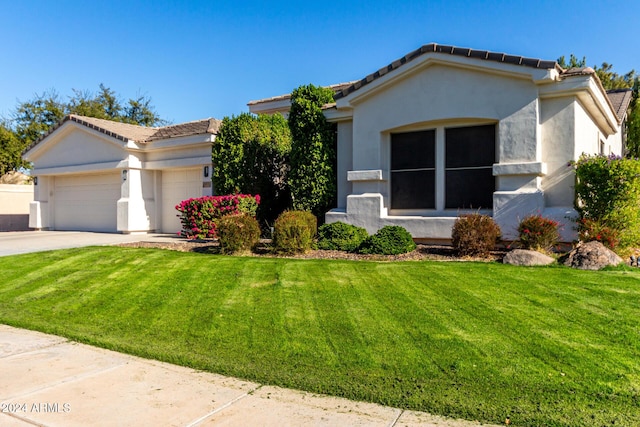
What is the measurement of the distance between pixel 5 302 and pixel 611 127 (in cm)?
1584

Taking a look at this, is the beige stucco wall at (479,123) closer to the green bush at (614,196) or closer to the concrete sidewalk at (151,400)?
the green bush at (614,196)

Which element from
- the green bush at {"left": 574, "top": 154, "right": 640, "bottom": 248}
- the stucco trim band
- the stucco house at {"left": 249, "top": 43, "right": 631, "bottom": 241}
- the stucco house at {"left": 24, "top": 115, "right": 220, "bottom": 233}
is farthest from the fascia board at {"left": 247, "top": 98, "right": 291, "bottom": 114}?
the green bush at {"left": 574, "top": 154, "right": 640, "bottom": 248}

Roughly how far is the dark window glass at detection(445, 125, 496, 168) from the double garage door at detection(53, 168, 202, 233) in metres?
9.32

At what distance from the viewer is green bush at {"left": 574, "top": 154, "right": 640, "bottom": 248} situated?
8.87m

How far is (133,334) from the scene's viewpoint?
5836 millimetres

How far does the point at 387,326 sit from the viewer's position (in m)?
5.57

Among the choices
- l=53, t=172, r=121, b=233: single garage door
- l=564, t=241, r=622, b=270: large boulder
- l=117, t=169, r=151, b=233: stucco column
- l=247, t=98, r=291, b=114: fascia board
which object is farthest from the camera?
l=247, t=98, r=291, b=114: fascia board

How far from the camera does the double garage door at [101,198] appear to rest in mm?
17562

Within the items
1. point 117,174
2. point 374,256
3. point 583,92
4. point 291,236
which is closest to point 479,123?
point 583,92

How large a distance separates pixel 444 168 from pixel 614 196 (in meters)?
3.73

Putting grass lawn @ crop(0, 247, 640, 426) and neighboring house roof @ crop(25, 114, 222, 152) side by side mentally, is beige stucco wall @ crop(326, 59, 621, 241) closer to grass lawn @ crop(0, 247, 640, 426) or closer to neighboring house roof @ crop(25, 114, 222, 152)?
grass lawn @ crop(0, 247, 640, 426)

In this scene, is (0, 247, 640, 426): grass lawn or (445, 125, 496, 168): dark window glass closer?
(0, 247, 640, 426): grass lawn

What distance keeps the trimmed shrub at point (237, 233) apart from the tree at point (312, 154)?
2.68 metres

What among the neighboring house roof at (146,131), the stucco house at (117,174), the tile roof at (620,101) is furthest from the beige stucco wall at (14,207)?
the tile roof at (620,101)
